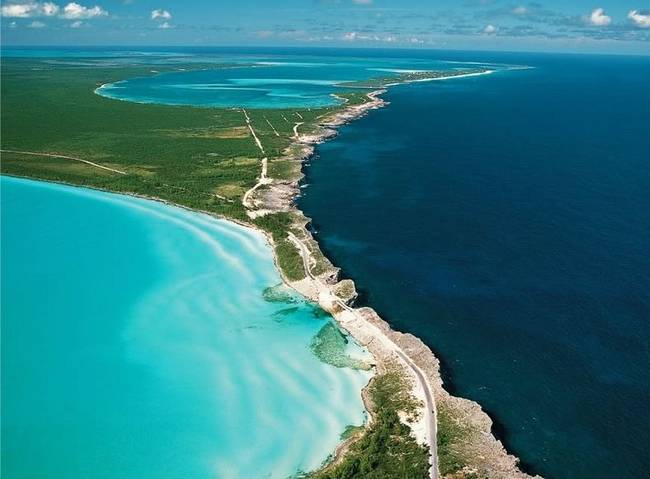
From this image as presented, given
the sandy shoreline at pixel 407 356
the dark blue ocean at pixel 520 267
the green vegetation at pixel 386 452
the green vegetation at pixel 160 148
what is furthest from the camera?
the green vegetation at pixel 160 148

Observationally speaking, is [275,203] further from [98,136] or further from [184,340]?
[98,136]

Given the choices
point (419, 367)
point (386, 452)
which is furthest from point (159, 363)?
point (419, 367)

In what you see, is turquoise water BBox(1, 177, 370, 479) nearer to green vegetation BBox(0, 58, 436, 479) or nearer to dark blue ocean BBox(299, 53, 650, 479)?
green vegetation BBox(0, 58, 436, 479)

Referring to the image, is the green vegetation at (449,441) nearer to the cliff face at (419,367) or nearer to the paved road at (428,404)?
the cliff face at (419,367)

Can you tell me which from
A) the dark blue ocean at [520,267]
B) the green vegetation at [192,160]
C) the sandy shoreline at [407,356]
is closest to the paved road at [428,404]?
the sandy shoreline at [407,356]

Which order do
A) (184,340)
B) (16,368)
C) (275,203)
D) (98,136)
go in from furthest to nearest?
(98,136), (275,203), (184,340), (16,368)

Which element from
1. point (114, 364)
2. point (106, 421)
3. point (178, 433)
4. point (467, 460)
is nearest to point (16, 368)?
point (114, 364)

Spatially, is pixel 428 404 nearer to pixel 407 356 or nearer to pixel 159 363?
pixel 407 356
